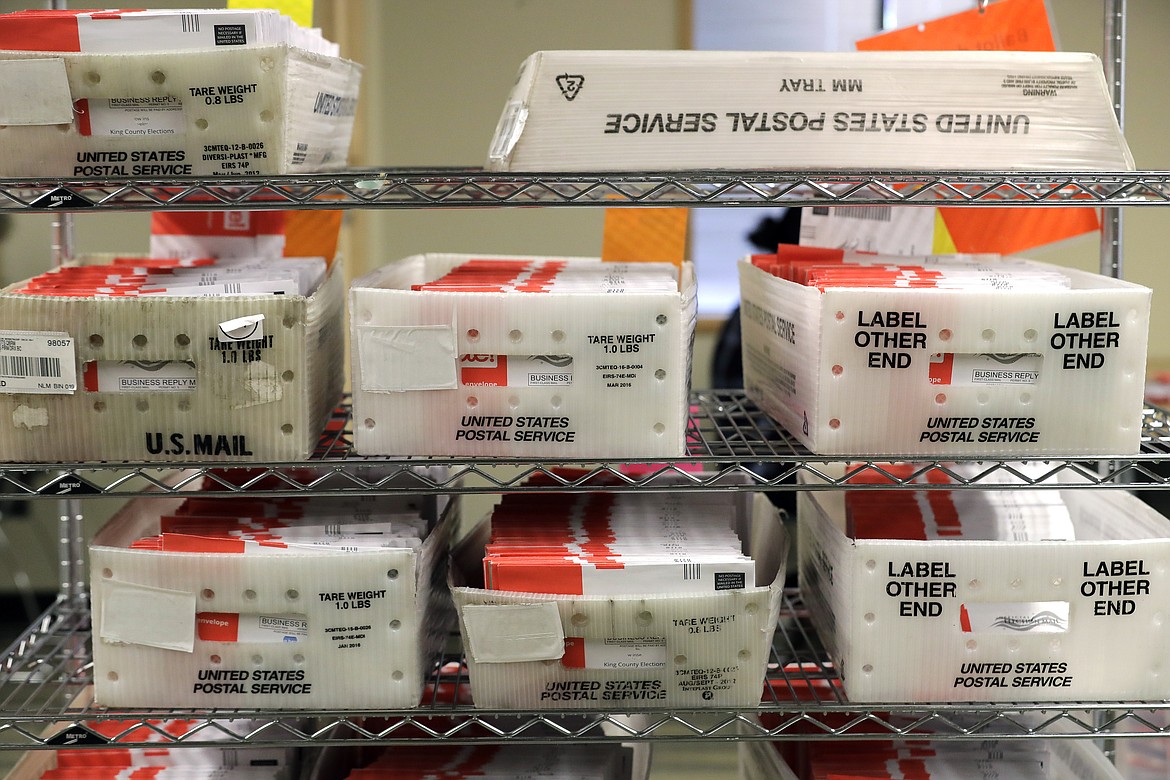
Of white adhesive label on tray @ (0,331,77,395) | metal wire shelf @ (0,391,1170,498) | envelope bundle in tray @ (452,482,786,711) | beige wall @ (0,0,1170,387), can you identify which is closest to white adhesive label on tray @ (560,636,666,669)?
envelope bundle in tray @ (452,482,786,711)

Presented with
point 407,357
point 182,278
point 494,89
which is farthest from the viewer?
point 494,89

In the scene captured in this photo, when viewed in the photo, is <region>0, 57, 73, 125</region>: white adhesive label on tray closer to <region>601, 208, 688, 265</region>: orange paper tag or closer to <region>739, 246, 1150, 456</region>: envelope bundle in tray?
<region>601, 208, 688, 265</region>: orange paper tag

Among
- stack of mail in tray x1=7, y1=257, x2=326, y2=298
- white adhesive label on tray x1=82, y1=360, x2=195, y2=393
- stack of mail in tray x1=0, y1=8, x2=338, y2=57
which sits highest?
stack of mail in tray x1=0, y1=8, x2=338, y2=57

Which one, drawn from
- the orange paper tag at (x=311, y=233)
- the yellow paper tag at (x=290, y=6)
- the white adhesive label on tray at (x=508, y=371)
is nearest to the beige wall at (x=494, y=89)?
the orange paper tag at (x=311, y=233)

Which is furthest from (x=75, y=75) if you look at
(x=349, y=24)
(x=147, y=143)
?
(x=349, y=24)

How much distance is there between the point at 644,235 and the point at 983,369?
0.52 m

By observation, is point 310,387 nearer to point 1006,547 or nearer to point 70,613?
point 70,613

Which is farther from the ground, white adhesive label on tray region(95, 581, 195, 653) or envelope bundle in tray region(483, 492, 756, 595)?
envelope bundle in tray region(483, 492, 756, 595)

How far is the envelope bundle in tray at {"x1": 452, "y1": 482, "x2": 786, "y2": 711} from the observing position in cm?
115

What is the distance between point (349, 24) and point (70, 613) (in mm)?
2169

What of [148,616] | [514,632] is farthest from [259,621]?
[514,632]

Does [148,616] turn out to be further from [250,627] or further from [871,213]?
[871,213]

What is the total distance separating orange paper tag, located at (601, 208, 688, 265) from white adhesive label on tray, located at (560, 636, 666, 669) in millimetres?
571

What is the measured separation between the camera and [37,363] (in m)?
1.15
